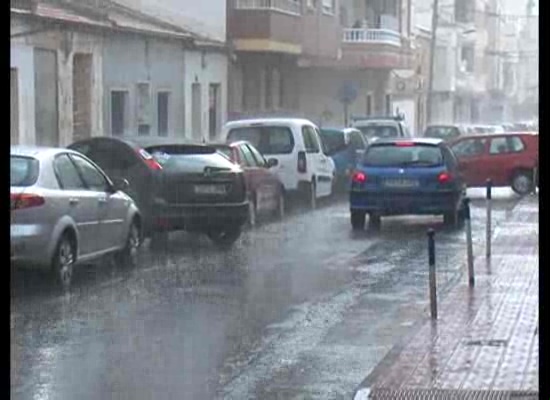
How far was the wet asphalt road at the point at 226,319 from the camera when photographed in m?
9.59

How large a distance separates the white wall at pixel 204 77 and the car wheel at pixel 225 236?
50.3ft

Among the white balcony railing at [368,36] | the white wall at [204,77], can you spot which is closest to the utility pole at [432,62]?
A: the white balcony railing at [368,36]

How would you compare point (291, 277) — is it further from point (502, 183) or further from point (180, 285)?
point (502, 183)

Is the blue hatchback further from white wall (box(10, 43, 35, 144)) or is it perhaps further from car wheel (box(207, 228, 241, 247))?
white wall (box(10, 43, 35, 144))

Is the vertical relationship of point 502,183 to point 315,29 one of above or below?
below

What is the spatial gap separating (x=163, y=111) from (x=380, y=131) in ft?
15.7

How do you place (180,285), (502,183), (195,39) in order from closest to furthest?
(180,285) < (502,183) < (195,39)

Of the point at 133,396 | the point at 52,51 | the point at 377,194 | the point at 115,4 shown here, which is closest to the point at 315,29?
the point at 115,4

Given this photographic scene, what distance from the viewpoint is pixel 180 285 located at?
48.9ft

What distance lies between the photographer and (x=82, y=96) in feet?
92.0

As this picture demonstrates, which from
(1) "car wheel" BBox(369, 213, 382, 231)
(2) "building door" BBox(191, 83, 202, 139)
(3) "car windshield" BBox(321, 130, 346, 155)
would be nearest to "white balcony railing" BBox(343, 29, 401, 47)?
(2) "building door" BBox(191, 83, 202, 139)

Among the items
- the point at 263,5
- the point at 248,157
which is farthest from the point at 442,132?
the point at 248,157

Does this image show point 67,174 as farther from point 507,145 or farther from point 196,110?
point 196,110
